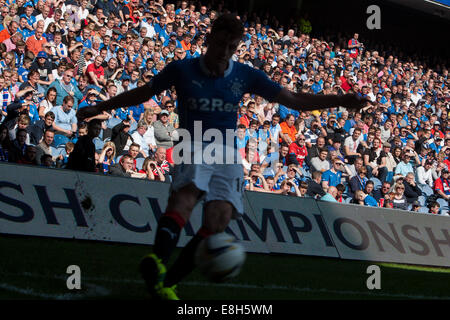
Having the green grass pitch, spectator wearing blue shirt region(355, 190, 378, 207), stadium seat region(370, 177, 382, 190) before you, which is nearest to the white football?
the green grass pitch

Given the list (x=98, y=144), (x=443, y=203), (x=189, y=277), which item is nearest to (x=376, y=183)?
(x=443, y=203)

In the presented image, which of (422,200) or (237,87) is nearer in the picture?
(237,87)

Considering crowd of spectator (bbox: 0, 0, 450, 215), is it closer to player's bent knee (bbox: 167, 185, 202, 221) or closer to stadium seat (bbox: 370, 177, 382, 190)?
stadium seat (bbox: 370, 177, 382, 190)

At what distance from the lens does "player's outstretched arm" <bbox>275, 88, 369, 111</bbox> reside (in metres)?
5.07

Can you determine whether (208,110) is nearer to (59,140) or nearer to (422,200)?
(59,140)

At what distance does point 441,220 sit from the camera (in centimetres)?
1135

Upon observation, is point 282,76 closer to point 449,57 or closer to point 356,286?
point 356,286

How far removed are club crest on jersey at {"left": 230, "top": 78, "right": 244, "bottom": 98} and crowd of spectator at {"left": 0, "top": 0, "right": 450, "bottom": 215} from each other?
18.2 ft

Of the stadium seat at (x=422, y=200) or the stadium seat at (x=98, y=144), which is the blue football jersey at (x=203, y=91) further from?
the stadium seat at (x=422, y=200)

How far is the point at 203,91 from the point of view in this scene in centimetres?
484

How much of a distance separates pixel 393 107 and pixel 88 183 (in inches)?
640

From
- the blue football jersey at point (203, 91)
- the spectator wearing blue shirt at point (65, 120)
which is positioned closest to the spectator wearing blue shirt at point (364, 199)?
the spectator wearing blue shirt at point (65, 120)

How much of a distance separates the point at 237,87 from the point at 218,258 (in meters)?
1.46

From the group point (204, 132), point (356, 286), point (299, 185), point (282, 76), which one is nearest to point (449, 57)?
point (282, 76)
